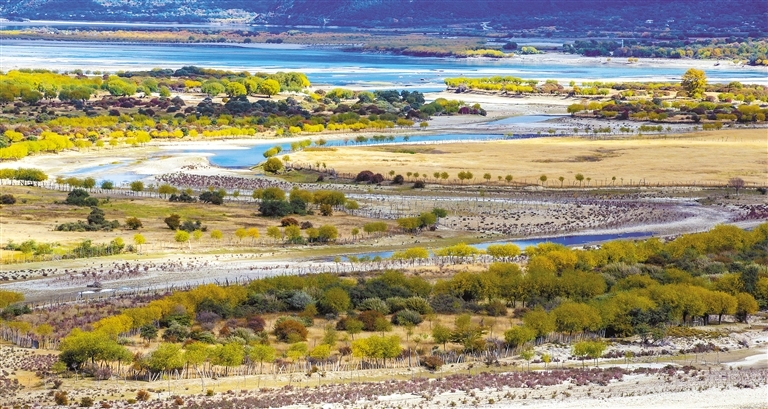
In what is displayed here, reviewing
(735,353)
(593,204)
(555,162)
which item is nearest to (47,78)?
(555,162)

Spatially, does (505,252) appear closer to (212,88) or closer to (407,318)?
(407,318)

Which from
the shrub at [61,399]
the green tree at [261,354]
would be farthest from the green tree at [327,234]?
the shrub at [61,399]

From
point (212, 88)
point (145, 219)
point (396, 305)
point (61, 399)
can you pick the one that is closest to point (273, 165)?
point (145, 219)

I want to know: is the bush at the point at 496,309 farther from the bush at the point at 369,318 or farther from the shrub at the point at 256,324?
the shrub at the point at 256,324

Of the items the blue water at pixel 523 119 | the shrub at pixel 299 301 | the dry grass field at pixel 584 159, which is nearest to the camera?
the shrub at pixel 299 301

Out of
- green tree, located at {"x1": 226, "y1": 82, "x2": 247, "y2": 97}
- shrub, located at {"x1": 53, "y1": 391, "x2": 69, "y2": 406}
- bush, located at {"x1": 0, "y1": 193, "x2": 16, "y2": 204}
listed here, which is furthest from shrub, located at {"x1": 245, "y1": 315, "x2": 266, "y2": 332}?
green tree, located at {"x1": 226, "y1": 82, "x2": 247, "y2": 97}

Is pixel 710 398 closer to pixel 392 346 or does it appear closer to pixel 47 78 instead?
pixel 392 346
